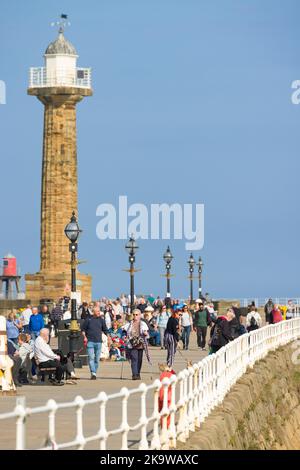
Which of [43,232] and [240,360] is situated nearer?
[240,360]

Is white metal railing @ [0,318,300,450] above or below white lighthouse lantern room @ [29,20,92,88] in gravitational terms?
below

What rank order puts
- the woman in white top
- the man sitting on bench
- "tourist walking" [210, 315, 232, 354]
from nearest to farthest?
1. the man sitting on bench
2. "tourist walking" [210, 315, 232, 354]
3. the woman in white top

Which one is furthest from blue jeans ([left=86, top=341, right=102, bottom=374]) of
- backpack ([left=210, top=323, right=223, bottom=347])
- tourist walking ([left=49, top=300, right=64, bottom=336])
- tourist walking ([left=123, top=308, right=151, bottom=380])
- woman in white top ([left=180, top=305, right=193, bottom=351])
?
tourist walking ([left=49, top=300, right=64, bottom=336])

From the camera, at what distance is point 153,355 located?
42344 mm

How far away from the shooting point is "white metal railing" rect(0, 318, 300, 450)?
1276 centimetres

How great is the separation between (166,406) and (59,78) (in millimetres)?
62744

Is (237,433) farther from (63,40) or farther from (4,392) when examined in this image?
(63,40)

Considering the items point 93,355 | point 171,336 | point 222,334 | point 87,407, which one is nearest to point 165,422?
point 87,407

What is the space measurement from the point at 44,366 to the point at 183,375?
11.4 meters

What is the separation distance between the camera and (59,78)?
7831cm

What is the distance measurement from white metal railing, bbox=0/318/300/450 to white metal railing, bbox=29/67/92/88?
4560 centimetres

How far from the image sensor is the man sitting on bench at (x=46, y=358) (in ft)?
92.4

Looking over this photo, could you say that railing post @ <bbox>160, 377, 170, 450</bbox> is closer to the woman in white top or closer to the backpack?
the backpack
